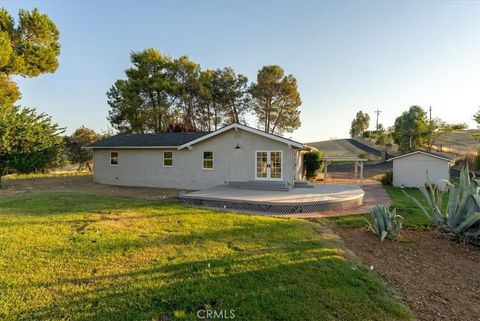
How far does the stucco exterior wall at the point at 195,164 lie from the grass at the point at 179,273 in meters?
7.34

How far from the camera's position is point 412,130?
39281 millimetres

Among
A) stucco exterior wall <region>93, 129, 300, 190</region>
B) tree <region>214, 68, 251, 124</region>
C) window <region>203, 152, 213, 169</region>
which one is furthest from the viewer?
tree <region>214, 68, 251, 124</region>

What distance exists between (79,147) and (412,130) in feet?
149

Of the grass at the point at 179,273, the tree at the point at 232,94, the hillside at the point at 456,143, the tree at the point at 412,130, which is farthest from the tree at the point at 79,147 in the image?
the hillside at the point at 456,143

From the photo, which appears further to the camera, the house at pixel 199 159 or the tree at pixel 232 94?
the tree at pixel 232 94

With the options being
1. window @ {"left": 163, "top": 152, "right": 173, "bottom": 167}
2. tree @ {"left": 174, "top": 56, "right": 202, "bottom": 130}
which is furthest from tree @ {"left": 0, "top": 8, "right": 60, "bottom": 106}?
window @ {"left": 163, "top": 152, "right": 173, "bottom": 167}

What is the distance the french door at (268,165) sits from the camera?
14719mm

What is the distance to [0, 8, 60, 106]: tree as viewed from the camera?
2283 centimetres

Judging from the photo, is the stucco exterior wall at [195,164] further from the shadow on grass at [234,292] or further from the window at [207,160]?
the shadow on grass at [234,292]

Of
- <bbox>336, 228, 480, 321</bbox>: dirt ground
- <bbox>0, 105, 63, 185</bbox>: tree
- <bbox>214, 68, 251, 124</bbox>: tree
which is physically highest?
<bbox>214, 68, 251, 124</bbox>: tree

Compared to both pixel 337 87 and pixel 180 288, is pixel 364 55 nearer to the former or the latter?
pixel 337 87

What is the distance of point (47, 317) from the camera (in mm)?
3297

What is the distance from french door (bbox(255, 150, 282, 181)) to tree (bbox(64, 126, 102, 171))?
85.8 feet

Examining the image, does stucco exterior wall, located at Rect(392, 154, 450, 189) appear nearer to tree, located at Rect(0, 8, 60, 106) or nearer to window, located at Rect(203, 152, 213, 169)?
window, located at Rect(203, 152, 213, 169)
